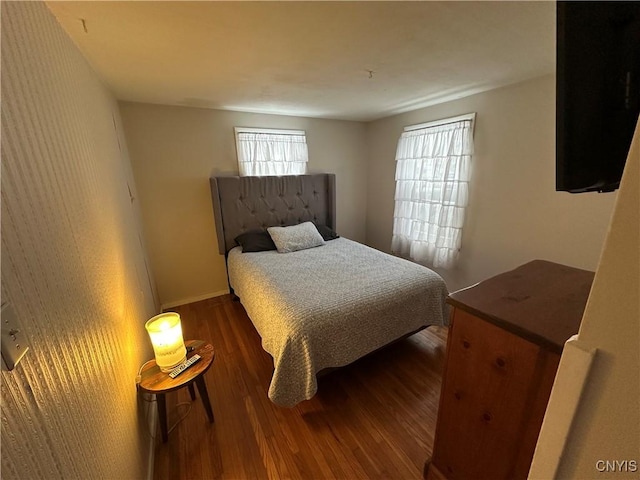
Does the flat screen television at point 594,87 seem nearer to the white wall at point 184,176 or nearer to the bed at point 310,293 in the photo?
the bed at point 310,293

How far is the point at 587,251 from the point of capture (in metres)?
1.79

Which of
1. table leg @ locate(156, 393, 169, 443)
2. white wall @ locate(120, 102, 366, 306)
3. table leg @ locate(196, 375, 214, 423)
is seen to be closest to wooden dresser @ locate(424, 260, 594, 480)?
table leg @ locate(196, 375, 214, 423)

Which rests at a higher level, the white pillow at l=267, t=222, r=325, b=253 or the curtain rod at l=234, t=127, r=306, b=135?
the curtain rod at l=234, t=127, r=306, b=135

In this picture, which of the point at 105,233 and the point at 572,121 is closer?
the point at 572,121

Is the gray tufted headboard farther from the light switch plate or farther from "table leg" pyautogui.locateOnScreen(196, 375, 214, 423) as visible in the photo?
the light switch plate

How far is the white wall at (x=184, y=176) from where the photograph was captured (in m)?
2.44

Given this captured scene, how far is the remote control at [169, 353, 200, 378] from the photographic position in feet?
4.32

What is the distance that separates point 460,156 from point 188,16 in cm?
233

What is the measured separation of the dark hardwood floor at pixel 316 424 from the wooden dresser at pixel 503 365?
375mm

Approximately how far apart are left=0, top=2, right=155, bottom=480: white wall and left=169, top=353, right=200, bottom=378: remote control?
0.18m

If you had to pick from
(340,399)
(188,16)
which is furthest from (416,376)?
(188,16)

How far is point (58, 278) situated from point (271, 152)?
2.55 meters

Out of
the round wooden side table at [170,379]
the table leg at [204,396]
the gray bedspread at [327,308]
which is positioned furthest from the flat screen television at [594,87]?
the table leg at [204,396]

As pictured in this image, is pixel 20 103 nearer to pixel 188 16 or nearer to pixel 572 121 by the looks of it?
pixel 188 16
